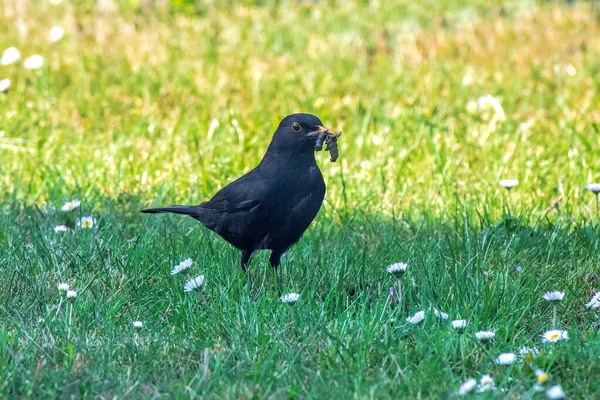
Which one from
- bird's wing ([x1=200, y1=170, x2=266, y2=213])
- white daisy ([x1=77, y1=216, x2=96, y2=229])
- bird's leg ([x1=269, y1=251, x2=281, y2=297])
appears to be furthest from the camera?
white daisy ([x1=77, y1=216, x2=96, y2=229])

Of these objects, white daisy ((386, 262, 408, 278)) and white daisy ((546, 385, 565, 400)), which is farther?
white daisy ((386, 262, 408, 278))

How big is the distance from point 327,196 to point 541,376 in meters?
2.61

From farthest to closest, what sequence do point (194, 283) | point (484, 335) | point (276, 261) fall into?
1. point (276, 261)
2. point (194, 283)
3. point (484, 335)

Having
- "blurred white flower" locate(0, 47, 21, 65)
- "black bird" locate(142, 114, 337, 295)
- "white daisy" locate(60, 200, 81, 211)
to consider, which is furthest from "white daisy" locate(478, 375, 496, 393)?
"blurred white flower" locate(0, 47, 21, 65)

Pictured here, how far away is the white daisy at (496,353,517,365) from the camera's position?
9.94 ft

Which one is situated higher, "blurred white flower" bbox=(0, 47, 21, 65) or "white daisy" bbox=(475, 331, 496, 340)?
"blurred white flower" bbox=(0, 47, 21, 65)

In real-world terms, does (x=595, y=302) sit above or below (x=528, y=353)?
below

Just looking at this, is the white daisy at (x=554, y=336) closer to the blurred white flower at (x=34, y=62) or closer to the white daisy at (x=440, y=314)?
the white daisy at (x=440, y=314)

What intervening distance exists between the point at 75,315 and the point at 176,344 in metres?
0.53

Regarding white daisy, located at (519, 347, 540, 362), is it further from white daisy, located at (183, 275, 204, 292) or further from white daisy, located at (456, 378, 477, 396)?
white daisy, located at (183, 275, 204, 292)

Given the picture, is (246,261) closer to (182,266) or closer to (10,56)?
(182,266)

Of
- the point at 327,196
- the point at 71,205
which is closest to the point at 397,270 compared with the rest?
the point at 327,196

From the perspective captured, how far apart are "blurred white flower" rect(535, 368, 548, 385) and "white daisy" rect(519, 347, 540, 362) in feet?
0.29

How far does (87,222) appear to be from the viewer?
4.60 metres
